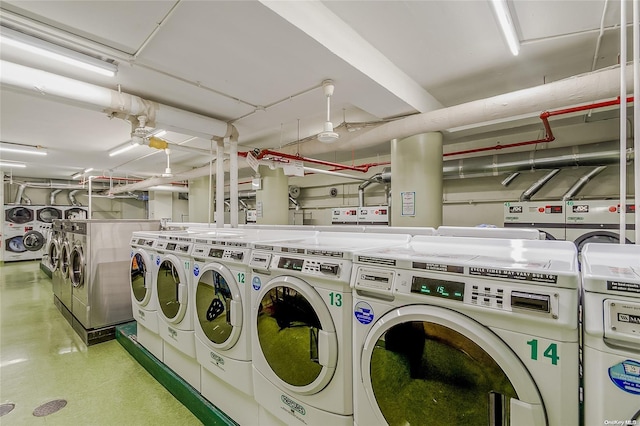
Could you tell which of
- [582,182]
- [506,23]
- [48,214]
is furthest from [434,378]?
[48,214]

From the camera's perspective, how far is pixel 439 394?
3.42 ft

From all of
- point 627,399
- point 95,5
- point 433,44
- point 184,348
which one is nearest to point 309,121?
point 433,44

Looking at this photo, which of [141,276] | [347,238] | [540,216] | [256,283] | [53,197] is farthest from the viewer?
[53,197]

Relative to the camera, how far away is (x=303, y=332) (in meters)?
1.47

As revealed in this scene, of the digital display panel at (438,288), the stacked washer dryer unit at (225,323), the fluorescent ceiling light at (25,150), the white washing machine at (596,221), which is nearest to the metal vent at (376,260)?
the digital display panel at (438,288)

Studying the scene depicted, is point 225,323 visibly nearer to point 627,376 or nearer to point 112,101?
point 627,376

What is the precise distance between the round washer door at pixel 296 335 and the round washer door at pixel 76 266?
3141 mm

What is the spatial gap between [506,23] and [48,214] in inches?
533

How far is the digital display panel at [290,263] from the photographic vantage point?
1.46 metres

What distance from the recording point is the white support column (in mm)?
3750

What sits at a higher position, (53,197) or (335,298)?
(53,197)

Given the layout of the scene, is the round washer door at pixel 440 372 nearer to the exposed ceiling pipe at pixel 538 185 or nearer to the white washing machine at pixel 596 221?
the white washing machine at pixel 596 221

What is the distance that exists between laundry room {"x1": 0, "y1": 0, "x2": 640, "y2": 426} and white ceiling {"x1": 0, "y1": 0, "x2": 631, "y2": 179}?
0.07 ft

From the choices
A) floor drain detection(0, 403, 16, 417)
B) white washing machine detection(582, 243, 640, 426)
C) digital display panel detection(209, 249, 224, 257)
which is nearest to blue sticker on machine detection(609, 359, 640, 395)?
white washing machine detection(582, 243, 640, 426)
